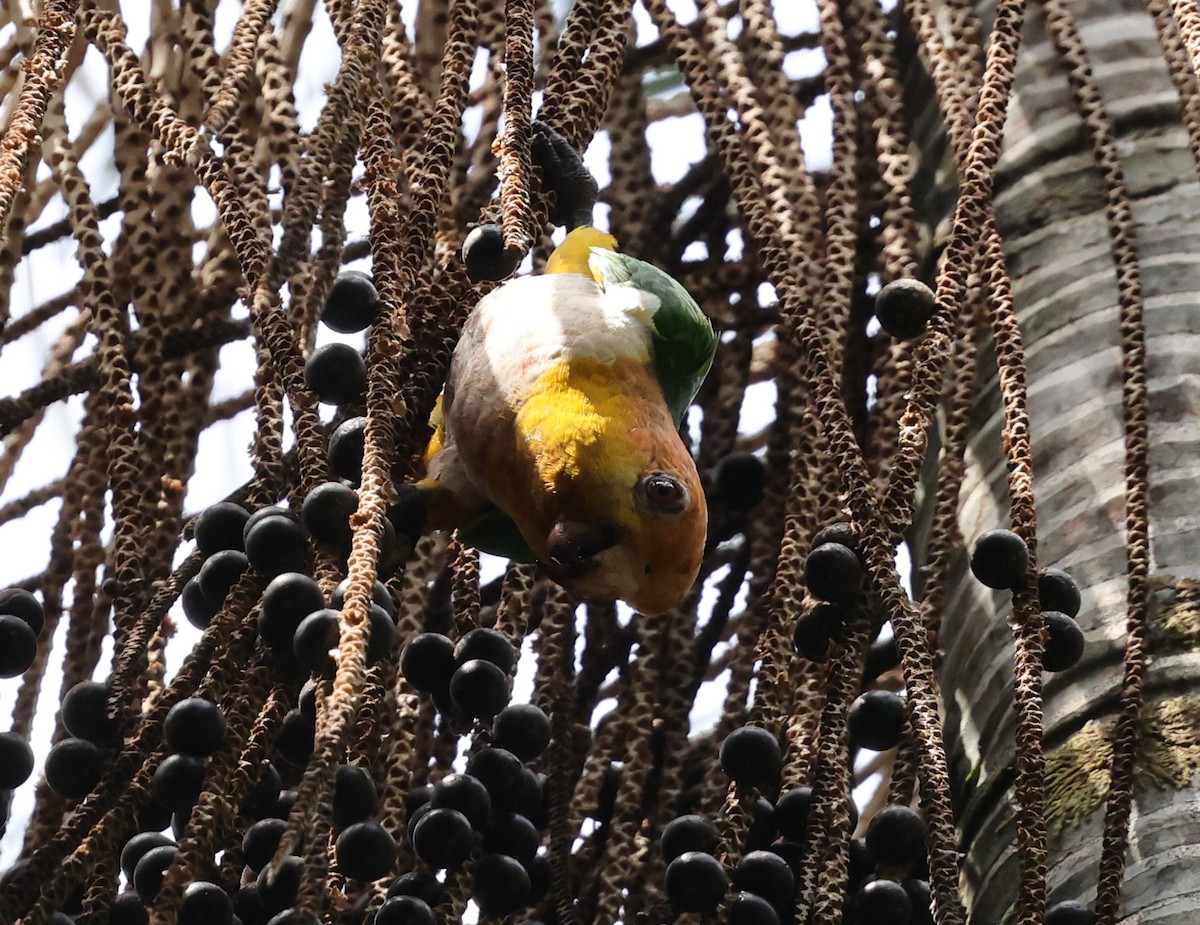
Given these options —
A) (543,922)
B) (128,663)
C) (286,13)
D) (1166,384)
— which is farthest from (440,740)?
(286,13)

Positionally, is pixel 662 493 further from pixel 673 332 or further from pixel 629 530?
pixel 673 332

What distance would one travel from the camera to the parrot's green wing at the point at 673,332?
1452mm

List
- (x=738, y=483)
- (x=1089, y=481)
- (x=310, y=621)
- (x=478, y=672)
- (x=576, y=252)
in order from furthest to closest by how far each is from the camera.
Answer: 1. (x=738, y=483)
2. (x=1089, y=481)
3. (x=576, y=252)
4. (x=478, y=672)
5. (x=310, y=621)

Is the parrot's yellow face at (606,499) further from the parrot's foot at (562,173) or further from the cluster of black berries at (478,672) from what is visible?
the parrot's foot at (562,173)

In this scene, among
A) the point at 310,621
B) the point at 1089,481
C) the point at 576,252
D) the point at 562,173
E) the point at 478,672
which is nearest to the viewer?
the point at 310,621

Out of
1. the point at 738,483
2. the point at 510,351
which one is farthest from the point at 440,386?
the point at 738,483

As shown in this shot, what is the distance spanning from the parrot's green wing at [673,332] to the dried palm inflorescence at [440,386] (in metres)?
0.08

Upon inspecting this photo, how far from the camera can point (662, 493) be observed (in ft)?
4.06

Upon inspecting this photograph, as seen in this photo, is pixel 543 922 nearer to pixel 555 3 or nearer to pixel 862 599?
pixel 862 599

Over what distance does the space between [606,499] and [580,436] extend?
0.05 m

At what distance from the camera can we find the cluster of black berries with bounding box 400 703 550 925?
1.34m

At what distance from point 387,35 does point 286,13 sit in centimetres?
65

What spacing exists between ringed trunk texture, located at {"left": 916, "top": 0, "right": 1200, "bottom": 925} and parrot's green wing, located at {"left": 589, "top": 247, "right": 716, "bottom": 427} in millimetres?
504

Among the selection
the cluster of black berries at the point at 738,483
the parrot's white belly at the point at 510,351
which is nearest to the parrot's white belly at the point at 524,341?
the parrot's white belly at the point at 510,351
